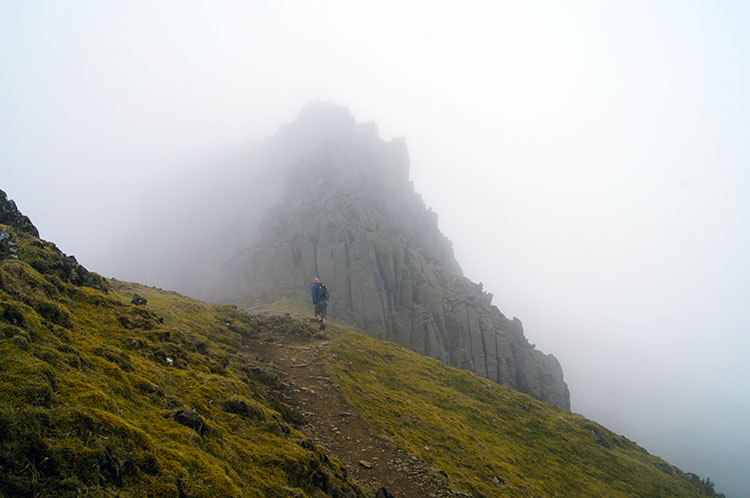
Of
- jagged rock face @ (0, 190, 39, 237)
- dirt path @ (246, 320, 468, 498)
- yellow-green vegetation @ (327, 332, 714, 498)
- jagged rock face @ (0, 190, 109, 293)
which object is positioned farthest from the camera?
yellow-green vegetation @ (327, 332, 714, 498)

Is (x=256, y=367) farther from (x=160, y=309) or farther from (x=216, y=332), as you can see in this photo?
(x=160, y=309)

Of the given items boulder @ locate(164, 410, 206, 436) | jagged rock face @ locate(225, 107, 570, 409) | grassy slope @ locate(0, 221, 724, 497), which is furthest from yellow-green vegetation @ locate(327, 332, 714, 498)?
jagged rock face @ locate(225, 107, 570, 409)

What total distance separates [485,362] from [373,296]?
111 ft

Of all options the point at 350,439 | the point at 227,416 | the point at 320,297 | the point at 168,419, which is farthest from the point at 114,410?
the point at 320,297

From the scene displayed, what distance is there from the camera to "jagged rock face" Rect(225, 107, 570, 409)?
9194 cm

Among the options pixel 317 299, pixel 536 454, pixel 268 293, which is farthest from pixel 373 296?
pixel 536 454

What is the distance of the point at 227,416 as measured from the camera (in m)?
13.7

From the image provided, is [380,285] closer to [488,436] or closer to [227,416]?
Answer: [488,436]

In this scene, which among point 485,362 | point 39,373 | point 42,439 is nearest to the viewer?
point 42,439

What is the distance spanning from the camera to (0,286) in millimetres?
11875

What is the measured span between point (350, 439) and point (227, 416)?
7920mm

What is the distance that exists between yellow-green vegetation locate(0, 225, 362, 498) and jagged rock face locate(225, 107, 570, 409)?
79.1m

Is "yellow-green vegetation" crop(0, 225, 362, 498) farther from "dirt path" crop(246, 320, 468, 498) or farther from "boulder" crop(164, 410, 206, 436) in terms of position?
"dirt path" crop(246, 320, 468, 498)

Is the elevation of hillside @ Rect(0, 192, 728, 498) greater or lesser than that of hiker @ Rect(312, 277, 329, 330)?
lesser
